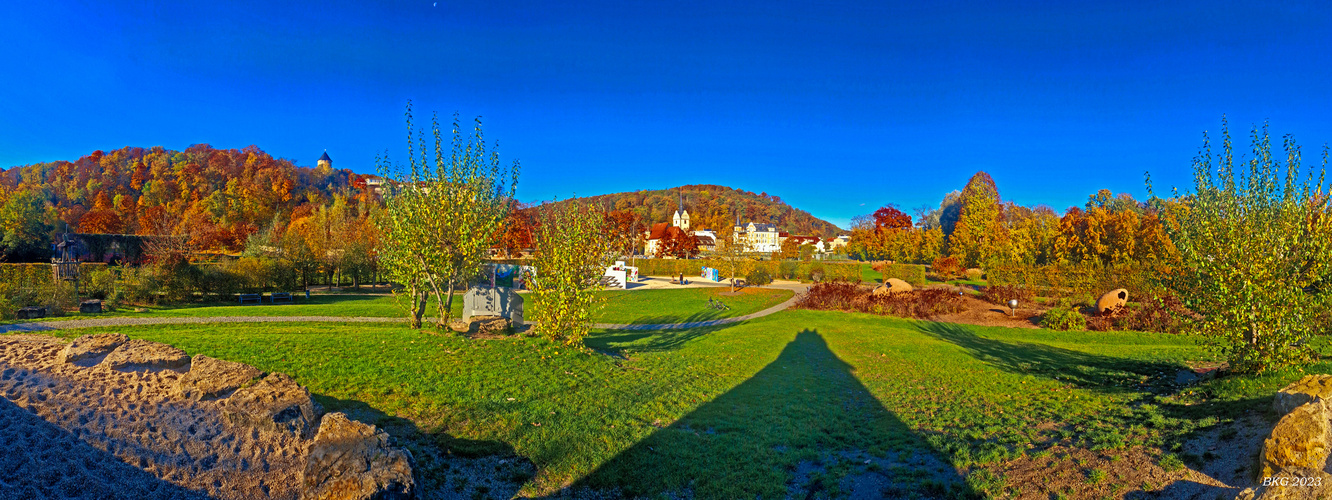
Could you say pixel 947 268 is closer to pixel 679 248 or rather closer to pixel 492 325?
pixel 679 248

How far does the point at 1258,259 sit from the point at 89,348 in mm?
16023

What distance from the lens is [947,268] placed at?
4119cm

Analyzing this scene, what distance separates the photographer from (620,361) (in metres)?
12.1

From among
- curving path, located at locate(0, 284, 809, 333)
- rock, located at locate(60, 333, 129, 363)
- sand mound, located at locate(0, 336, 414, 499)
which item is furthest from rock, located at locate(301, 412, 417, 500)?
curving path, located at locate(0, 284, 809, 333)

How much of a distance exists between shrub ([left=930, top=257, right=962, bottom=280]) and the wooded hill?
78139mm

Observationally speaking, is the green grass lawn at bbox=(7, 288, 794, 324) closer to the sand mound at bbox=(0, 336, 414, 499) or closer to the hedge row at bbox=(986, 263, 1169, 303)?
the sand mound at bbox=(0, 336, 414, 499)

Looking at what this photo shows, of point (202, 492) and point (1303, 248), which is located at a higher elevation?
point (1303, 248)

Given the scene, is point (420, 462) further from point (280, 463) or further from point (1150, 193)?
point (1150, 193)

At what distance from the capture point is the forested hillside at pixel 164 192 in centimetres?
5584

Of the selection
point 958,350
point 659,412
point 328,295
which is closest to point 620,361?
point 659,412

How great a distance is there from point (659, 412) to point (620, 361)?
3.93 m

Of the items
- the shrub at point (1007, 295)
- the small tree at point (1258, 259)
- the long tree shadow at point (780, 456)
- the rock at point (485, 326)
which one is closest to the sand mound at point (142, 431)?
the long tree shadow at point (780, 456)

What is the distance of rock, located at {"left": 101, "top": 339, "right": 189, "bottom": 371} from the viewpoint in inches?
235

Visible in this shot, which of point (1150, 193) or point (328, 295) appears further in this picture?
point (328, 295)
